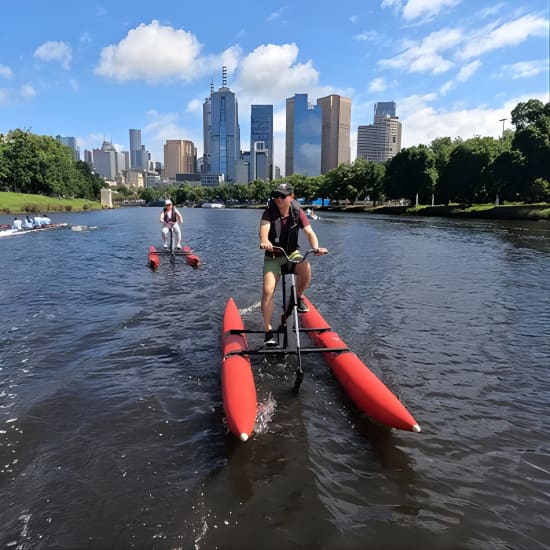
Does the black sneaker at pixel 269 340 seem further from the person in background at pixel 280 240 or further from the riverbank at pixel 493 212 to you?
the riverbank at pixel 493 212

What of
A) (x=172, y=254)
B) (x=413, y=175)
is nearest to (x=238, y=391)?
(x=172, y=254)

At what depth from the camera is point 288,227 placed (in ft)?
23.9

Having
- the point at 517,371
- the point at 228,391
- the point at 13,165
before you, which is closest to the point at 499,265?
the point at 517,371

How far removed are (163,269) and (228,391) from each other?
13.6 meters

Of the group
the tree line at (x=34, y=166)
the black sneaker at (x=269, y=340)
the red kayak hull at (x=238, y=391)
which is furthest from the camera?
the tree line at (x=34, y=166)

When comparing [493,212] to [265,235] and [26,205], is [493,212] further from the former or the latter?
[26,205]

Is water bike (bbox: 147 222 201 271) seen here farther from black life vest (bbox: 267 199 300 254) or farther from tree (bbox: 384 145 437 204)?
tree (bbox: 384 145 437 204)

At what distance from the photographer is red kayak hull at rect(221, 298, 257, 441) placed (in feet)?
15.6

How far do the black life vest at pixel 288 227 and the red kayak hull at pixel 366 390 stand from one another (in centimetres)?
187

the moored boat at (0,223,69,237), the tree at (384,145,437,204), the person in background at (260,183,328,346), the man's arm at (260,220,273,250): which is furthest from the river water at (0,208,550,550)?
the tree at (384,145,437,204)

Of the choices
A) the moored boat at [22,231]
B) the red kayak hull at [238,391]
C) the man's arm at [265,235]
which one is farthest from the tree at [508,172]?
the red kayak hull at [238,391]

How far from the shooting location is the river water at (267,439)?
3734mm

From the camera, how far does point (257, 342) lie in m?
8.79

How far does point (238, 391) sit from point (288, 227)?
309cm
